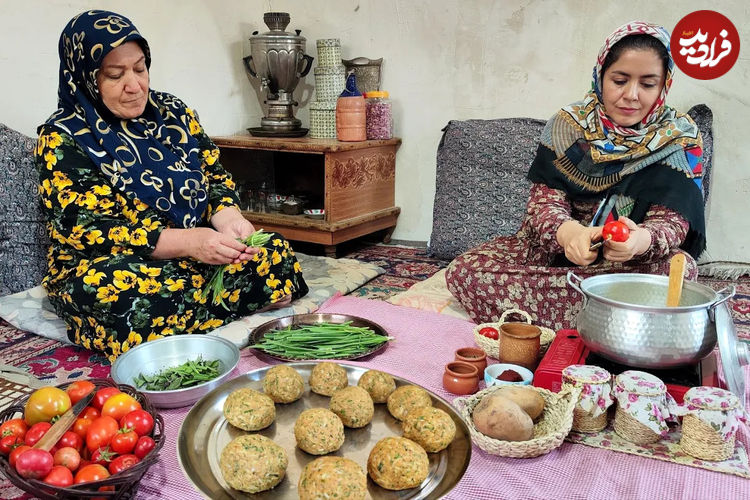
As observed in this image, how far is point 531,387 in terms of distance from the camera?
138 centimetres

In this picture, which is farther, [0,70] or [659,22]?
[659,22]

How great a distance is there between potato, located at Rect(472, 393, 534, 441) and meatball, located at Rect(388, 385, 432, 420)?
0.40ft

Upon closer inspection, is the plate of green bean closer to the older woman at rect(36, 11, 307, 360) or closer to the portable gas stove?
the older woman at rect(36, 11, 307, 360)

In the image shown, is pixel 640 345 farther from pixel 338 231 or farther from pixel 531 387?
pixel 338 231

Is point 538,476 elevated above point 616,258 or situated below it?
below

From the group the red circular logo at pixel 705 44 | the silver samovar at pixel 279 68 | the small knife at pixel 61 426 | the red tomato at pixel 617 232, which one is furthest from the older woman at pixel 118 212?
the red circular logo at pixel 705 44

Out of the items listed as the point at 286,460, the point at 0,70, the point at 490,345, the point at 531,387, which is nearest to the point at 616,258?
the point at 490,345

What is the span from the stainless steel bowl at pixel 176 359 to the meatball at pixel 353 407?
0.37 m

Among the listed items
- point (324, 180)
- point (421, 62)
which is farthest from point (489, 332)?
point (421, 62)

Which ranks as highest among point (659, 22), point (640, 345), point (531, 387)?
point (659, 22)

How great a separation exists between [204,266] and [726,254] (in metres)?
2.57

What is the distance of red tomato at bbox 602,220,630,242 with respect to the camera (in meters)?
1.67

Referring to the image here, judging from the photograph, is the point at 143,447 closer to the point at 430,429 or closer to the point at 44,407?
the point at 44,407

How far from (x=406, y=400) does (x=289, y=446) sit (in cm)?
26
